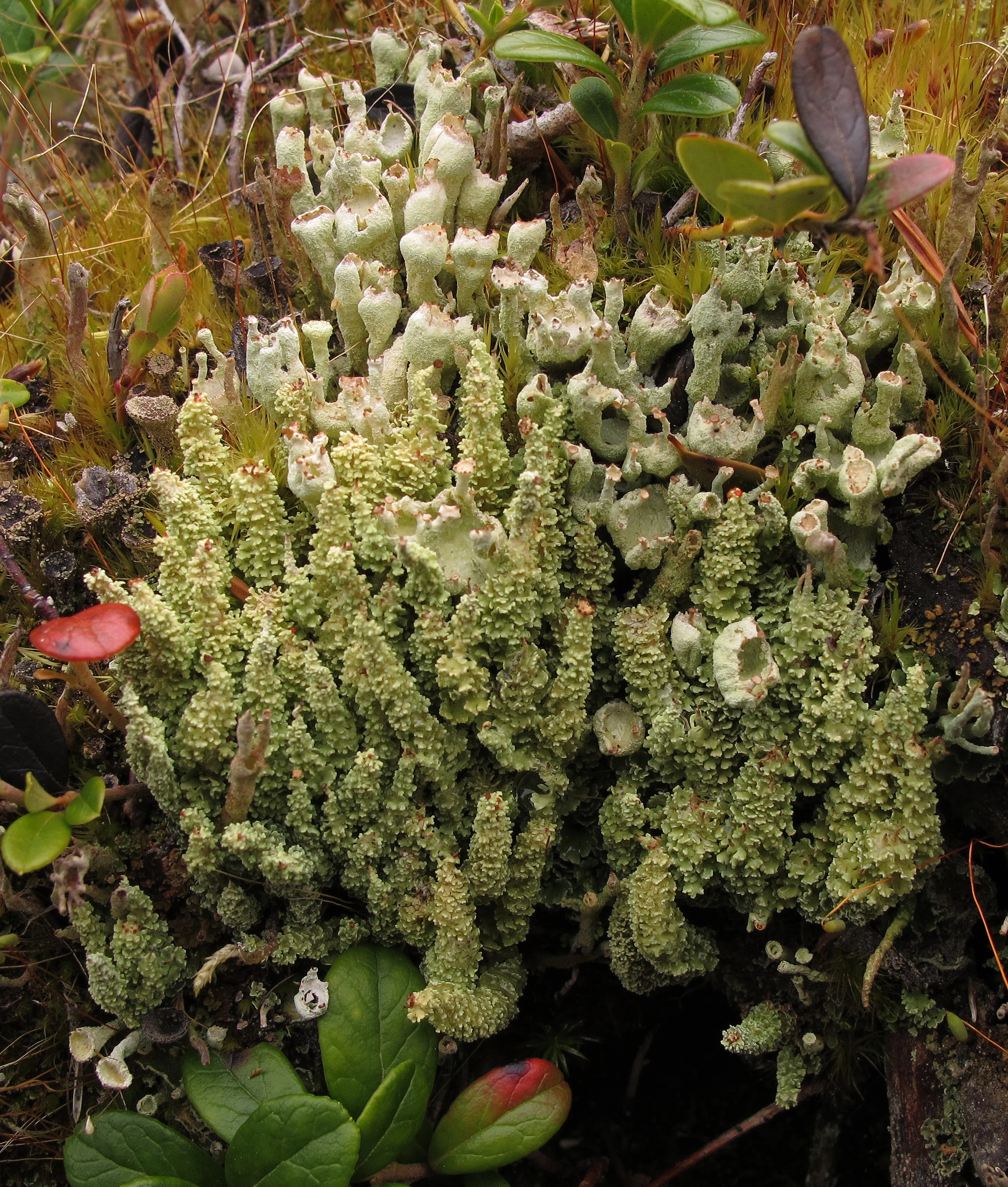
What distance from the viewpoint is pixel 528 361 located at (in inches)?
79.9

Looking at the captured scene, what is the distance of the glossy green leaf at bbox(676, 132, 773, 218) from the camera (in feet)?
5.12

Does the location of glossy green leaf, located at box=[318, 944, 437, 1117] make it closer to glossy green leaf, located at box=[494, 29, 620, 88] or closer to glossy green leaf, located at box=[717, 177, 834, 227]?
glossy green leaf, located at box=[717, 177, 834, 227]

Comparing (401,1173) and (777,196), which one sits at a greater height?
(777,196)

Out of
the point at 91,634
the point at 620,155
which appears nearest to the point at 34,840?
the point at 91,634

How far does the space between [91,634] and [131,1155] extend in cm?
95

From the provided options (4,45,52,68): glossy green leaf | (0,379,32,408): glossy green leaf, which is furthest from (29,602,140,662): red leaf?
(4,45,52,68): glossy green leaf

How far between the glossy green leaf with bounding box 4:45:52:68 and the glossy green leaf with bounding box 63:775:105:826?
2.20 metres

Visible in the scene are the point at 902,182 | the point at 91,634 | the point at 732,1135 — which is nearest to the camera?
the point at 902,182

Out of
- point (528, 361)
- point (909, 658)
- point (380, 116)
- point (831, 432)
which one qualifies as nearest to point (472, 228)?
point (528, 361)

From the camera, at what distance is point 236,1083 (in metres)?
1.74

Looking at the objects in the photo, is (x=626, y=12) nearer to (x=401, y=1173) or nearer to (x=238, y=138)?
(x=238, y=138)

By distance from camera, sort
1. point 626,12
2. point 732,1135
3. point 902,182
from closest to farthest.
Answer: point 902,182
point 626,12
point 732,1135

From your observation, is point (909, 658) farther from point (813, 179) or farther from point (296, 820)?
point (296, 820)

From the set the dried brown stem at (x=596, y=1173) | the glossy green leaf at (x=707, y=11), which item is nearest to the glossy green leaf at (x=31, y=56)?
the glossy green leaf at (x=707, y=11)
